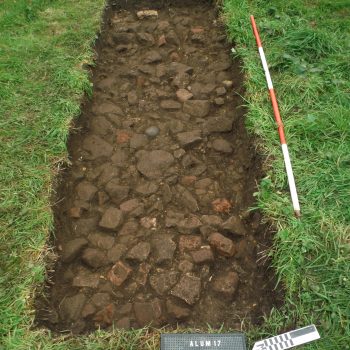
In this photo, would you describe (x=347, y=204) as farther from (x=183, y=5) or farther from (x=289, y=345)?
(x=183, y=5)

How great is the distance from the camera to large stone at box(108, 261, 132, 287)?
2.62 m

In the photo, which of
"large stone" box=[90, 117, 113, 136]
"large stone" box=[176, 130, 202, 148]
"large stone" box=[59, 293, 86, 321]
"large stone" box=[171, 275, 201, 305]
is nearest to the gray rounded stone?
"large stone" box=[176, 130, 202, 148]

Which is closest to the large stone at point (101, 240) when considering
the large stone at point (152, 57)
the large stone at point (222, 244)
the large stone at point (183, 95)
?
the large stone at point (222, 244)

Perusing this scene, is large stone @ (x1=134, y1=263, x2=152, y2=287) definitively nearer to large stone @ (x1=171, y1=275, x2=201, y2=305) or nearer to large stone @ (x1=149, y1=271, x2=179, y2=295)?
large stone @ (x1=149, y1=271, x2=179, y2=295)

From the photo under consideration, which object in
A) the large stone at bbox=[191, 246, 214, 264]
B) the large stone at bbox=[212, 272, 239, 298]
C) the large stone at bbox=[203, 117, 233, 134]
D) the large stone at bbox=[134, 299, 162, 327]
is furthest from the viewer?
the large stone at bbox=[203, 117, 233, 134]

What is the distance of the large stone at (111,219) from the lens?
2.89 meters

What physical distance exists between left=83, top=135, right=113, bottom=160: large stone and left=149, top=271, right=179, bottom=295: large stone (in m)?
1.20

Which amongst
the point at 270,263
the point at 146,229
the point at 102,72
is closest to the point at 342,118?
the point at 270,263

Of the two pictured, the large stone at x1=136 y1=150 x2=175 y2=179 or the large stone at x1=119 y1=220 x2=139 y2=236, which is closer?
the large stone at x1=119 y1=220 x2=139 y2=236

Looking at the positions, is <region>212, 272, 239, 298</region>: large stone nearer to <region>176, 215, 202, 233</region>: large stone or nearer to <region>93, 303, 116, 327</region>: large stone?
<region>176, 215, 202, 233</region>: large stone

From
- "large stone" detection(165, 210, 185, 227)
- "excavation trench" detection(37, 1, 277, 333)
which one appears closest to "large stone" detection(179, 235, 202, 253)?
"excavation trench" detection(37, 1, 277, 333)

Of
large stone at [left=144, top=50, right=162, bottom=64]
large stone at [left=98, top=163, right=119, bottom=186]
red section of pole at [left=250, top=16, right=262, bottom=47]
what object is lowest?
large stone at [left=98, top=163, right=119, bottom=186]

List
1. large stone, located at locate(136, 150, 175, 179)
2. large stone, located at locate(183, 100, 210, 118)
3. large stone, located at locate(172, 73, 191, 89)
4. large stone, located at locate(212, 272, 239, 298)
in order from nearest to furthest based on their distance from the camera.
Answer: large stone, located at locate(212, 272, 239, 298), large stone, located at locate(136, 150, 175, 179), large stone, located at locate(183, 100, 210, 118), large stone, located at locate(172, 73, 191, 89)

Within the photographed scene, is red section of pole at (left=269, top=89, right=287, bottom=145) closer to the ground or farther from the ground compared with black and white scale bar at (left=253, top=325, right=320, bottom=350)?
farther from the ground
